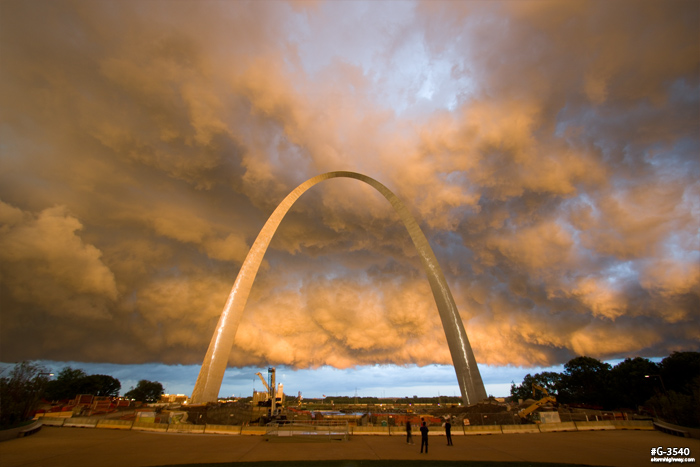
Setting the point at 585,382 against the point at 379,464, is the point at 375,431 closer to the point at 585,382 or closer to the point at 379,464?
the point at 379,464

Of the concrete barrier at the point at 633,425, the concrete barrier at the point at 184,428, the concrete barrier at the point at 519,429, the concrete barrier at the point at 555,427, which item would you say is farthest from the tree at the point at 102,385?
the concrete barrier at the point at 633,425

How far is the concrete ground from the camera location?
11812 mm

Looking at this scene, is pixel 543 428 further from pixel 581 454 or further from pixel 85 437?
pixel 85 437

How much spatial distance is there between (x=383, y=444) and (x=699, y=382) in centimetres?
2713

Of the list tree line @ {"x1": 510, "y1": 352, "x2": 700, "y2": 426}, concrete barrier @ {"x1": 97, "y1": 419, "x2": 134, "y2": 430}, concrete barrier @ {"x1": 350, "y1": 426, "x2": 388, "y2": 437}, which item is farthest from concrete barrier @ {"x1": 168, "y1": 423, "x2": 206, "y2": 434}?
tree line @ {"x1": 510, "y1": 352, "x2": 700, "y2": 426}

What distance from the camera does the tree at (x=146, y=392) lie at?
11412 centimetres

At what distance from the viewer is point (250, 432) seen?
21.3m

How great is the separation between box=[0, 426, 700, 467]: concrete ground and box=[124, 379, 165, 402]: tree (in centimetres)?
12275

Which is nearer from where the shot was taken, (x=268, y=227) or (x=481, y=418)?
(x=481, y=418)

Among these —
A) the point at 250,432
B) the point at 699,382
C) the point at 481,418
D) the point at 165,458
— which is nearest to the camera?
the point at 165,458

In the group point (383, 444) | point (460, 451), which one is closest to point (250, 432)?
point (383, 444)

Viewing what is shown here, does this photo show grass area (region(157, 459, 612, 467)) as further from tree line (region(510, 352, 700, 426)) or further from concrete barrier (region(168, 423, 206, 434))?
tree line (region(510, 352, 700, 426))

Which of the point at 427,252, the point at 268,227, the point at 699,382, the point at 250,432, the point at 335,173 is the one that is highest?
the point at 335,173

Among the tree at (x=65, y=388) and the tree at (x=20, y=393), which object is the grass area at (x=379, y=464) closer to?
the tree at (x=20, y=393)
